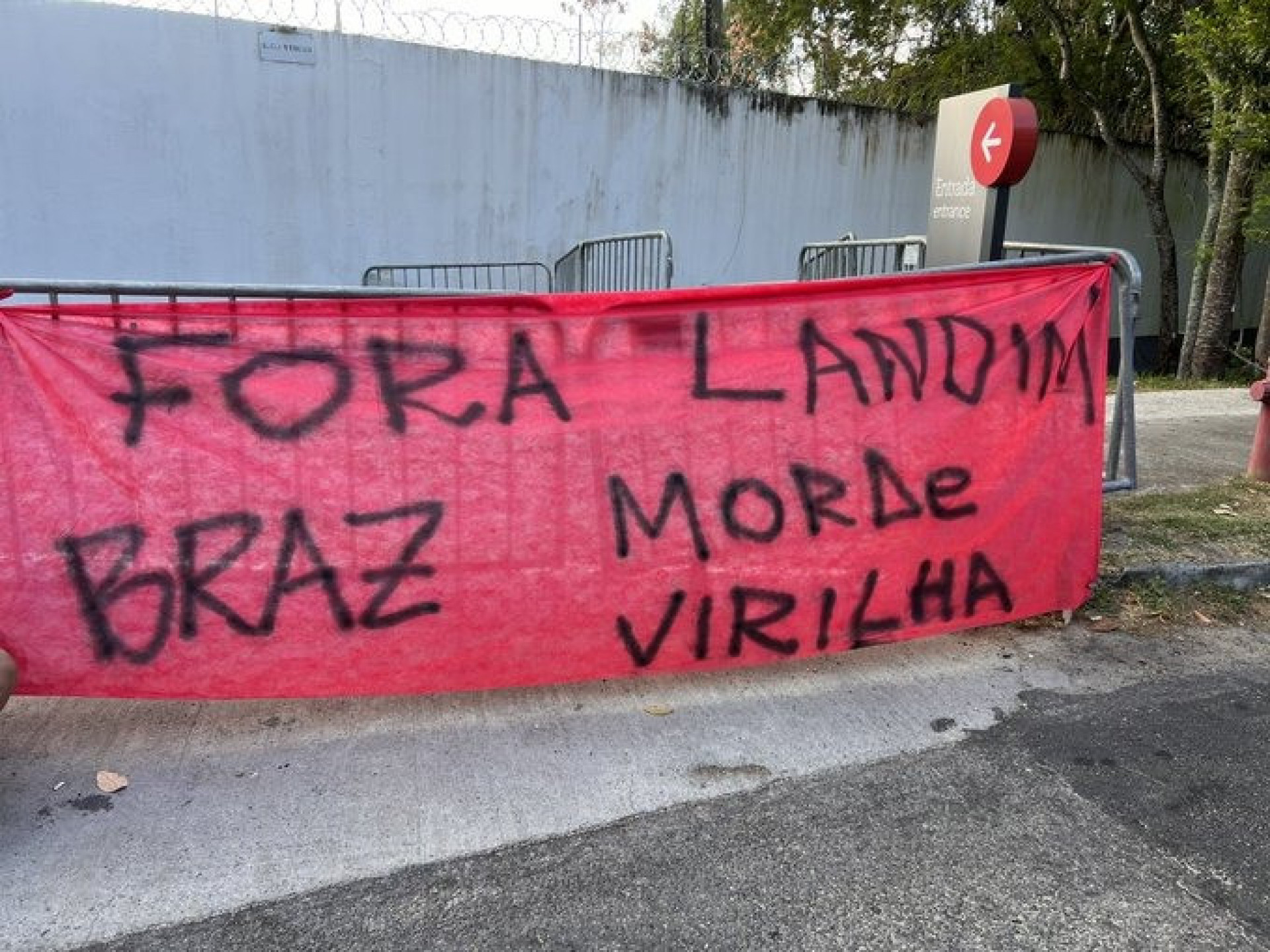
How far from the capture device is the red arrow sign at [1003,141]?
5445 mm

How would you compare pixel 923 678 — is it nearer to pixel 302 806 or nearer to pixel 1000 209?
pixel 302 806

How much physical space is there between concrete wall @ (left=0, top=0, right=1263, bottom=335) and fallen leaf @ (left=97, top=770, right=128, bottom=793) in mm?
7135

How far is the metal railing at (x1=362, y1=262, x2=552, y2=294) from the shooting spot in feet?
32.4

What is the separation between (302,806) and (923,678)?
2.36 metres

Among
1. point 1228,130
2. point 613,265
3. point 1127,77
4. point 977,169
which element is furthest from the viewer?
point 1127,77

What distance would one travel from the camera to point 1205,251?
12492 mm

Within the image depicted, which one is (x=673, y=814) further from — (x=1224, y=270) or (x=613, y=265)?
(x=1224, y=270)

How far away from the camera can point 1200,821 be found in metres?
2.93

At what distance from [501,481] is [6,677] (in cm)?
166

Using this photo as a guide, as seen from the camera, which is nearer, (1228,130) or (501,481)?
(501,481)

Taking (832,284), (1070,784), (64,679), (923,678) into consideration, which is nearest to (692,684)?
(923,678)

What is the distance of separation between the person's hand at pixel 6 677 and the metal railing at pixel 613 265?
260 inches

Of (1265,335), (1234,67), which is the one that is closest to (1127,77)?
(1265,335)

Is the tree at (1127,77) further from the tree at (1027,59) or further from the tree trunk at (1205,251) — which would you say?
the tree trunk at (1205,251)
